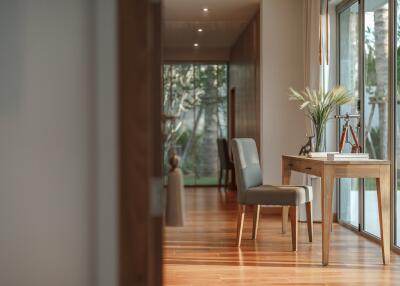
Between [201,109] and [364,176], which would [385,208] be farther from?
[201,109]

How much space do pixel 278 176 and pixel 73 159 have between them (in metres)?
5.51

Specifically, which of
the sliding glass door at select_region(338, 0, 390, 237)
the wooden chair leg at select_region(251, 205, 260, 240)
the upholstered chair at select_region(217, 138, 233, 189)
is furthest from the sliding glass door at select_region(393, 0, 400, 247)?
the upholstered chair at select_region(217, 138, 233, 189)

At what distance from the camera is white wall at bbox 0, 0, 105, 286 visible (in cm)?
205

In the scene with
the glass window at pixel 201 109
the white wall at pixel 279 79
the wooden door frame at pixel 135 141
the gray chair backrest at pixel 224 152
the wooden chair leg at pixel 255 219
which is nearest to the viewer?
the wooden door frame at pixel 135 141

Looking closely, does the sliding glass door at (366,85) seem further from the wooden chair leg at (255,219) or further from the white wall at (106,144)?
the white wall at (106,144)

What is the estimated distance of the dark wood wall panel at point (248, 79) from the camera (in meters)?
8.13

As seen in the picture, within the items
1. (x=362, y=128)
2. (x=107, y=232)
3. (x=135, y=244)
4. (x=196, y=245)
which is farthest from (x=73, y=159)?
(x=362, y=128)

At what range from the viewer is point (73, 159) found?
205 centimetres

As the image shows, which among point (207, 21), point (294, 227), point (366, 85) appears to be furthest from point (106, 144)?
point (207, 21)

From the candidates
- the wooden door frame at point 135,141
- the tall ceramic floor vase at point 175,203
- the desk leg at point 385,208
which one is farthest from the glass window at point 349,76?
the wooden door frame at point 135,141

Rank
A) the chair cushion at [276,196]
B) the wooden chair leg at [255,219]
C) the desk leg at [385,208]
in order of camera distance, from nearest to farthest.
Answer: the desk leg at [385,208]
the chair cushion at [276,196]
the wooden chair leg at [255,219]

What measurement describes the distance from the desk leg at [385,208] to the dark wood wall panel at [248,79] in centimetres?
344

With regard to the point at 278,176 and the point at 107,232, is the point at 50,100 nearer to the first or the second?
the point at 107,232

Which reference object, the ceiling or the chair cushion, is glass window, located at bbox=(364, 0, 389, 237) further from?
the ceiling
